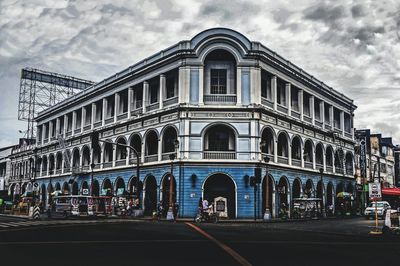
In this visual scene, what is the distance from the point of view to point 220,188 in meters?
38.7

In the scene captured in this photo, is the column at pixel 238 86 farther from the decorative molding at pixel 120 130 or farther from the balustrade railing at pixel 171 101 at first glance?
the decorative molding at pixel 120 130

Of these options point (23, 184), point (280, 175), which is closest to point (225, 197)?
point (280, 175)

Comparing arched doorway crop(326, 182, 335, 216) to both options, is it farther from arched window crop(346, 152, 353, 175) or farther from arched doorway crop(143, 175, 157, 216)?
arched doorway crop(143, 175, 157, 216)

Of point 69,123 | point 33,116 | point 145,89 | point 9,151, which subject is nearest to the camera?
point 145,89

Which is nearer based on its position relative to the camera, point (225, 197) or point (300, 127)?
point (225, 197)

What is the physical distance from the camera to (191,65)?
3934 centimetres

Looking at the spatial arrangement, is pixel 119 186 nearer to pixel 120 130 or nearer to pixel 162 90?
Result: pixel 120 130

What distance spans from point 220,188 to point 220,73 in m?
9.79

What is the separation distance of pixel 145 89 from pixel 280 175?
14888 mm

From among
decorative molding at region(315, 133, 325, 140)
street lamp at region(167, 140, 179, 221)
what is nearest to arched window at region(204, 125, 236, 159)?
street lamp at region(167, 140, 179, 221)

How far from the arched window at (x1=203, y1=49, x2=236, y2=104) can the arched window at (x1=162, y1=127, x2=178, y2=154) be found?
15.4 feet

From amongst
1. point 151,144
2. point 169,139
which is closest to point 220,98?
point 169,139

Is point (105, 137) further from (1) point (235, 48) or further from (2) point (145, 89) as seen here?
(1) point (235, 48)

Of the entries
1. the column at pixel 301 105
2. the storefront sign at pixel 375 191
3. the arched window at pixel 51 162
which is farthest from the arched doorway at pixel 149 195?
the arched window at pixel 51 162
